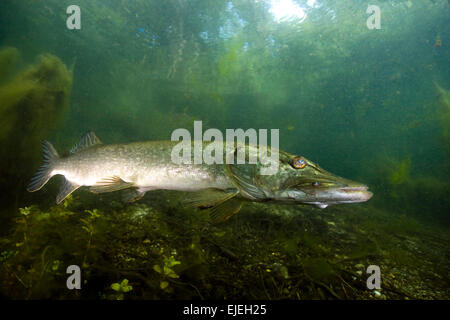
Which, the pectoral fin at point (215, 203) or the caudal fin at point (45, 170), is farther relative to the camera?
the caudal fin at point (45, 170)

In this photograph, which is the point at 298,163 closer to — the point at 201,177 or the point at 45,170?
the point at 201,177

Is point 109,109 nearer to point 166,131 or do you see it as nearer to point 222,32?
point 166,131

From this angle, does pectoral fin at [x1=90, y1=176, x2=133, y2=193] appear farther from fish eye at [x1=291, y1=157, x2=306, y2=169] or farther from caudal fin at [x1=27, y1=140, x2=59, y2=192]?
fish eye at [x1=291, y1=157, x2=306, y2=169]

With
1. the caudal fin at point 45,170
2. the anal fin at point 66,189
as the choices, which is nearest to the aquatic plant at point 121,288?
the anal fin at point 66,189

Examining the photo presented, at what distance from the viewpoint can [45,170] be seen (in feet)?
10.4

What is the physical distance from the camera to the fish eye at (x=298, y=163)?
7.14ft

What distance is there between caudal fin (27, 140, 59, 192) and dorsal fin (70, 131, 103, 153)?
307 mm

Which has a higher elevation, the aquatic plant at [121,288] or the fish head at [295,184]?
the fish head at [295,184]

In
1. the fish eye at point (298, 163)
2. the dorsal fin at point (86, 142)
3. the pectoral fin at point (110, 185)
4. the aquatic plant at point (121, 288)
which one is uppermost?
the dorsal fin at point (86, 142)

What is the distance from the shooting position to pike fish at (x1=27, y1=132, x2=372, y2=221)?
1988 millimetres

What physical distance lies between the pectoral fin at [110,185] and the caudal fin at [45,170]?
47.8 inches

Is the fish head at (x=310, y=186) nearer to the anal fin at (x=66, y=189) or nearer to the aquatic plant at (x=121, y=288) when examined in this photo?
the aquatic plant at (x=121, y=288)

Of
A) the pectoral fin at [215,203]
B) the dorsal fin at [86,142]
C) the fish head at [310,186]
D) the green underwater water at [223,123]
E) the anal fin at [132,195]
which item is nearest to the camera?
the fish head at [310,186]

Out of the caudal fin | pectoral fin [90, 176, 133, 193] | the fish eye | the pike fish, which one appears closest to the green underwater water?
the caudal fin
